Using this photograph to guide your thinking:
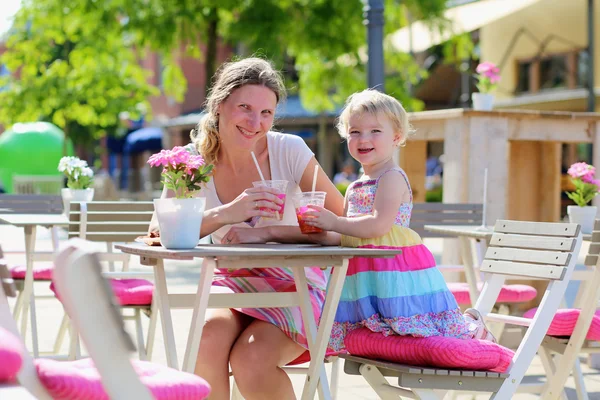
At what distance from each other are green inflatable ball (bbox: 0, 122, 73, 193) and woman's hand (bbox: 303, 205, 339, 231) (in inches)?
963

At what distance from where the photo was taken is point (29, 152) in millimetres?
27438

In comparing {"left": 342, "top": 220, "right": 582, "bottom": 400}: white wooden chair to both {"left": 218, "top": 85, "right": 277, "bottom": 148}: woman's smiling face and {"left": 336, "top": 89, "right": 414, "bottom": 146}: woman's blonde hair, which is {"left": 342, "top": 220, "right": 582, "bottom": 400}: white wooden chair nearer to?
{"left": 336, "top": 89, "right": 414, "bottom": 146}: woman's blonde hair

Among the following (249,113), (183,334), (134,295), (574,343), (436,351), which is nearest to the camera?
(436,351)

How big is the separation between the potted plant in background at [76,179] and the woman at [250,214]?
256cm

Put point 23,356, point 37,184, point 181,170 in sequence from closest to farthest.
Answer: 1. point 23,356
2. point 181,170
3. point 37,184

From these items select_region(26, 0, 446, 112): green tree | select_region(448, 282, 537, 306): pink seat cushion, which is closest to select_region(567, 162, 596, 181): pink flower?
select_region(448, 282, 537, 306): pink seat cushion

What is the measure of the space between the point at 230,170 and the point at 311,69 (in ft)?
47.5

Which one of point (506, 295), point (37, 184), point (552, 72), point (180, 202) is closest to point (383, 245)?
point (180, 202)

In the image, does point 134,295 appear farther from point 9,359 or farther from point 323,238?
point 9,359

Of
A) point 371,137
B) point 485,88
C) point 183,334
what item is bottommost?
point 183,334

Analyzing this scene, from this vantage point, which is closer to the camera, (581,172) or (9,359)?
(9,359)

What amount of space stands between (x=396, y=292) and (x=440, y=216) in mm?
2924

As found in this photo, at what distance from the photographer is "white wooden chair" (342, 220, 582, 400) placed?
3295mm

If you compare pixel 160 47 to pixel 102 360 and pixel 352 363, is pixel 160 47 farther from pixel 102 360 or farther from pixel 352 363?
pixel 102 360
